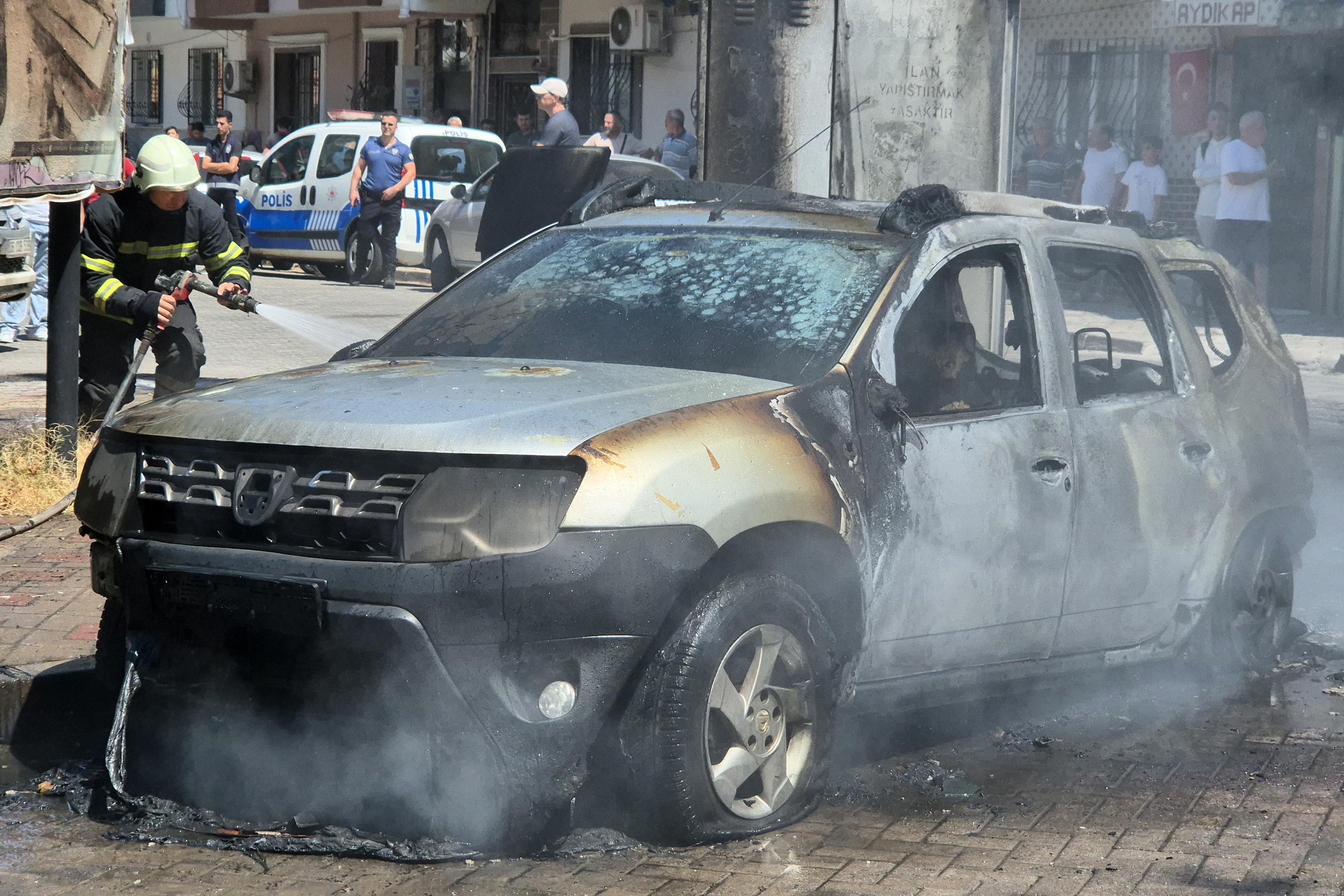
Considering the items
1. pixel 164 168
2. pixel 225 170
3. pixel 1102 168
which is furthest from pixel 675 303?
pixel 225 170

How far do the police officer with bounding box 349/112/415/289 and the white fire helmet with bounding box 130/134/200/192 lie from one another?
12003 millimetres

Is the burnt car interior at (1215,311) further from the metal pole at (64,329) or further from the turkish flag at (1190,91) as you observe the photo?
the turkish flag at (1190,91)

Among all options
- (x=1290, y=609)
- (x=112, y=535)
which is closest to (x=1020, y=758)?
(x=1290, y=609)

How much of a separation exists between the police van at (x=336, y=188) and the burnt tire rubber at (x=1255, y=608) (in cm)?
1546

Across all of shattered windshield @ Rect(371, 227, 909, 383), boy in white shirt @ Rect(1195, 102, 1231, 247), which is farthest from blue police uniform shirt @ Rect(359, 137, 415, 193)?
shattered windshield @ Rect(371, 227, 909, 383)

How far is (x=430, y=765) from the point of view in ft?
12.2

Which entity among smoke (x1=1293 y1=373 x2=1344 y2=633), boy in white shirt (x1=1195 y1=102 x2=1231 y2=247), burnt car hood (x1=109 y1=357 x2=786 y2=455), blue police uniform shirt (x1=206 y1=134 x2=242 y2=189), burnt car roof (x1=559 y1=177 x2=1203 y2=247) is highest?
blue police uniform shirt (x1=206 y1=134 x2=242 y2=189)

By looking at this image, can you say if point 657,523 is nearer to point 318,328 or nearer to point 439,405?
point 439,405

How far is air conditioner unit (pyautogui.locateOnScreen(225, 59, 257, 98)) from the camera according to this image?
3709 cm

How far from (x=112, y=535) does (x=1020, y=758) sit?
2522 millimetres

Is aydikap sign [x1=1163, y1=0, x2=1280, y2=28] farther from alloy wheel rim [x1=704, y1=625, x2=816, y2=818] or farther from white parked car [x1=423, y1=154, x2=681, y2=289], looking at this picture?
alloy wheel rim [x1=704, y1=625, x2=816, y2=818]

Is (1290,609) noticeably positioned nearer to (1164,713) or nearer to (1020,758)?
(1164,713)

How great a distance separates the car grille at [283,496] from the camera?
145 inches

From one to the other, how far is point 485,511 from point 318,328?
763cm
